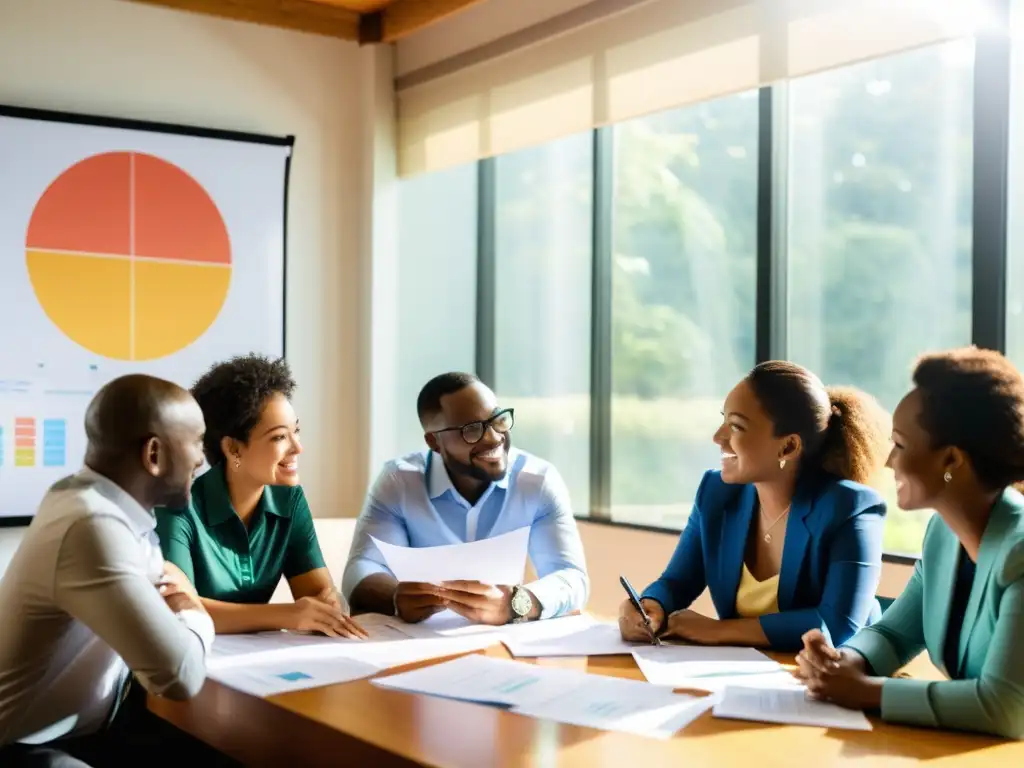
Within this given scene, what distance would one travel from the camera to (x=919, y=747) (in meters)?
1.50

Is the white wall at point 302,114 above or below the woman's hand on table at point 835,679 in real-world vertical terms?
above

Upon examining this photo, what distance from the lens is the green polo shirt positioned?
2439 mm

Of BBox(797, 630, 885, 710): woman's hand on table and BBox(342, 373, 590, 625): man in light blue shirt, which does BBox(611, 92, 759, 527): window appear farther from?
BBox(797, 630, 885, 710): woman's hand on table

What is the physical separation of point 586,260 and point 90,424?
2.91 meters

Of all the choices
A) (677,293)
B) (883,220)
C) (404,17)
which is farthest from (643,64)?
(404,17)

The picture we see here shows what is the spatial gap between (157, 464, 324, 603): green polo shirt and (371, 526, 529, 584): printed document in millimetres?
328

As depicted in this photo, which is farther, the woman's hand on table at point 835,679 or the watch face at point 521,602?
the watch face at point 521,602

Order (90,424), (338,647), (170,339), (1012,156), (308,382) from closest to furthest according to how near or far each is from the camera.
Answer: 1. (90,424)
2. (338,647)
3. (1012,156)
4. (170,339)
5. (308,382)

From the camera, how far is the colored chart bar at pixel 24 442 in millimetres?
4043

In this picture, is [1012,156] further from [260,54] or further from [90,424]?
[260,54]

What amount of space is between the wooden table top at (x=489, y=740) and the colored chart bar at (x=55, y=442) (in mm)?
2558

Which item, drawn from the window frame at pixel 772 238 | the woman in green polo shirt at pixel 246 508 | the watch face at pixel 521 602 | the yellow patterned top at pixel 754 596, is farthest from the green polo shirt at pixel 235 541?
the window frame at pixel 772 238

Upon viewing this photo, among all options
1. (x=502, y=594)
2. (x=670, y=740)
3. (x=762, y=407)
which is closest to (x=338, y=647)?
(x=502, y=594)

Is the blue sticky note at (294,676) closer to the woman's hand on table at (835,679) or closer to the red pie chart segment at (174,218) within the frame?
the woman's hand on table at (835,679)
